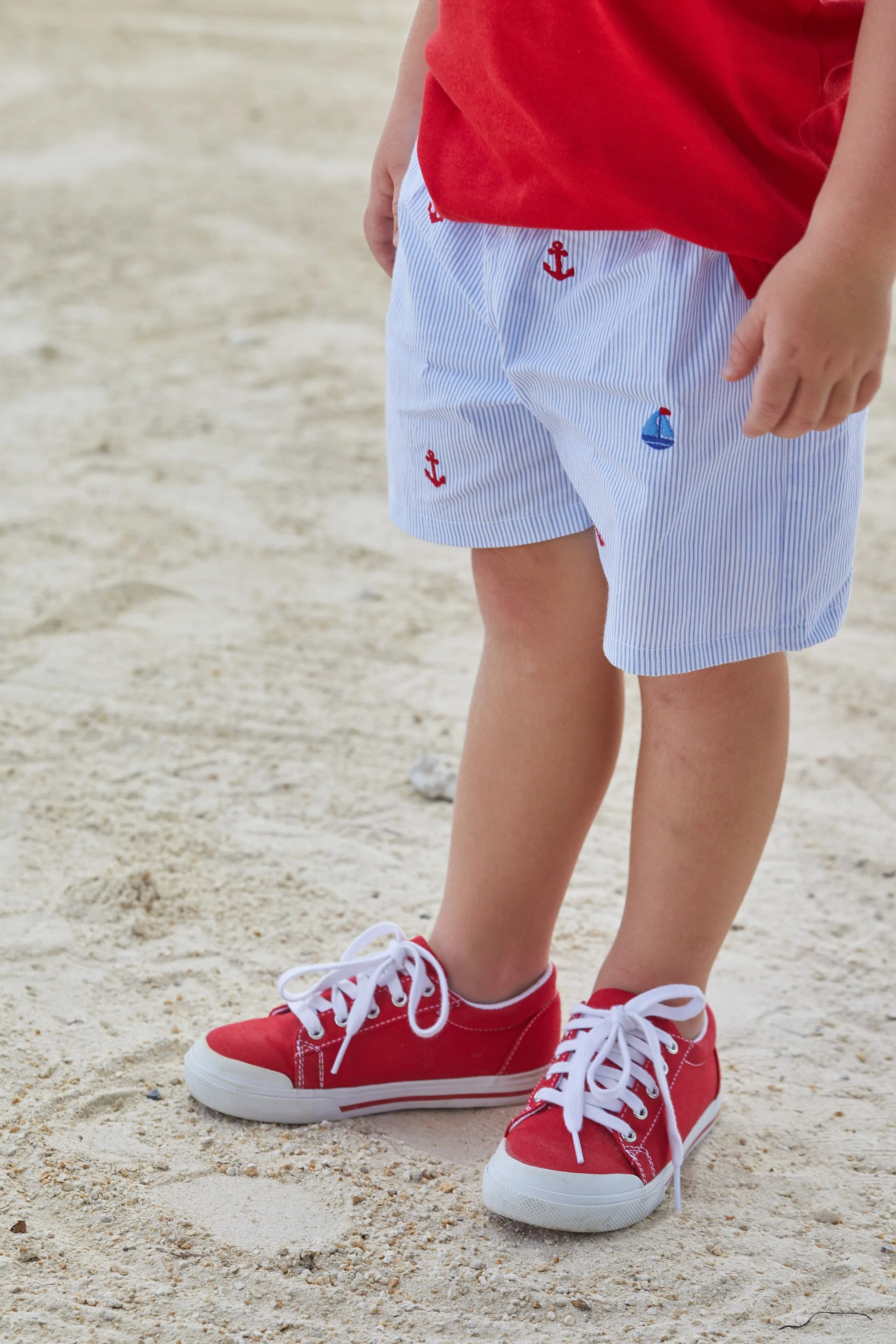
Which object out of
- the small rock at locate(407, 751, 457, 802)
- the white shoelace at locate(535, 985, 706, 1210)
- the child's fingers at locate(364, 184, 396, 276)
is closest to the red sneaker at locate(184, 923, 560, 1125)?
the white shoelace at locate(535, 985, 706, 1210)

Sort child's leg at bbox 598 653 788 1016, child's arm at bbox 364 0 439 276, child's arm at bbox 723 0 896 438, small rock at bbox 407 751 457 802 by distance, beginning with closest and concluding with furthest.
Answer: child's arm at bbox 723 0 896 438, child's leg at bbox 598 653 788 1016, child's arm at bbox 364 0 439 276, small rock at bbox 407 751 457 802

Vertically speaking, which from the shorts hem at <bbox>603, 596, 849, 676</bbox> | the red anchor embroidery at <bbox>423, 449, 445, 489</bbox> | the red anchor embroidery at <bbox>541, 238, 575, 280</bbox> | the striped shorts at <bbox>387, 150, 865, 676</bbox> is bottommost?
the shorts hem at <bbox>603, 596, 849, 676</bbox>

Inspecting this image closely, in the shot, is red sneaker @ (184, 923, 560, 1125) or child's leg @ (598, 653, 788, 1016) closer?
child's leg @ (598, 653, 788, 1016)

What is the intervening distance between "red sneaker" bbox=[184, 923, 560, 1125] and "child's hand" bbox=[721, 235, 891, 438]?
59 centimetres

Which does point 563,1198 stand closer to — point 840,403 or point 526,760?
point 526,760

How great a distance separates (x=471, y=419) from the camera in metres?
1.06

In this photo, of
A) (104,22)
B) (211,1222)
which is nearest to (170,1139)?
(211,1222)

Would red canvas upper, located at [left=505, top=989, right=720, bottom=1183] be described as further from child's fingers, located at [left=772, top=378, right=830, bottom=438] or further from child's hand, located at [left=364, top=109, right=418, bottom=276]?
child's hand, located at [left=364, top=109, right=418, bottom=276]

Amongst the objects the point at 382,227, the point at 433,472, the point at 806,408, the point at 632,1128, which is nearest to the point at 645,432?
the point at 806,408

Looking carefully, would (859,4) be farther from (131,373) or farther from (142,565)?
(131,373)

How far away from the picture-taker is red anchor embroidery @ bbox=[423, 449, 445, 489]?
1.11 metres

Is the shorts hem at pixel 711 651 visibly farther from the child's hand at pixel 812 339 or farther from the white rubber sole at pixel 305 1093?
the white rubber sole at pixel 305 1093

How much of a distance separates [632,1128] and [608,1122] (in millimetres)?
23

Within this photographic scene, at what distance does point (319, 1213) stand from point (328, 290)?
2.73m
